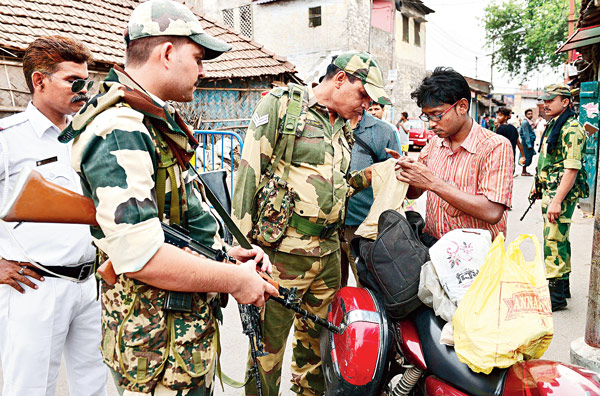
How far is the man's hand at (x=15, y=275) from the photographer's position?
79.7 inches

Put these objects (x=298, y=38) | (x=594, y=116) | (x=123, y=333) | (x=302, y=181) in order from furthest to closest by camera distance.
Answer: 1. (x=298, y=38)
2. (x=594, y=116)
3. (x=302, y=181)
4. (x=123, y=333)

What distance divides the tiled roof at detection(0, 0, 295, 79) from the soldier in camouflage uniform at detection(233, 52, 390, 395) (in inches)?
214

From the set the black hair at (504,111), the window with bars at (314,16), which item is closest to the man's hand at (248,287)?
the black hair at (504,111)

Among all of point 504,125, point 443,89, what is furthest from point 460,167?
point 504,125

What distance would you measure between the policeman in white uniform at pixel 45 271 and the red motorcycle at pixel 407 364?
4.06 feet

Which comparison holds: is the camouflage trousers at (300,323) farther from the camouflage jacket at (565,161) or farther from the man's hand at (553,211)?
the camouflage jacket at (565,161)

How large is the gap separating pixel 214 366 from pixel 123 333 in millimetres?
361

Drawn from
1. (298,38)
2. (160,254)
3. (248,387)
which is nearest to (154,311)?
(160,254)

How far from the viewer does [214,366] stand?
1675 mm

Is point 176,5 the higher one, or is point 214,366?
point 176,5

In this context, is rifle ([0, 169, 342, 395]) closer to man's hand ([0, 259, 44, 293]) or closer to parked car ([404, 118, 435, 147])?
man's hand ([0, 259, 44, 293])

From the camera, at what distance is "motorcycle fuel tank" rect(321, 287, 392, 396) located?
2115 mm

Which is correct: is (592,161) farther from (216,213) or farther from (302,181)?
(216,213)

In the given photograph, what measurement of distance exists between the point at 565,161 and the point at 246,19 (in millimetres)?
21311
